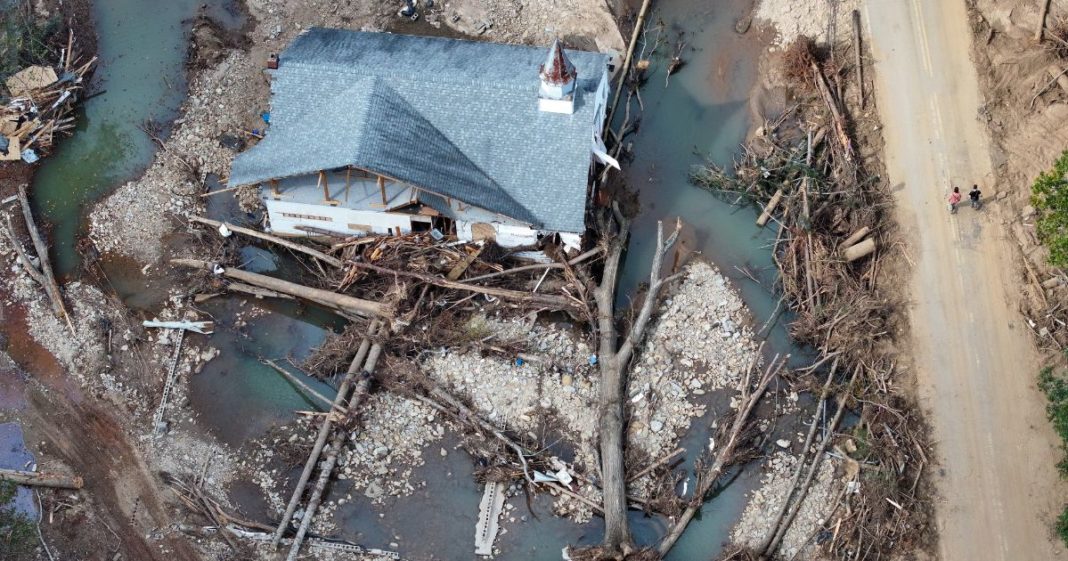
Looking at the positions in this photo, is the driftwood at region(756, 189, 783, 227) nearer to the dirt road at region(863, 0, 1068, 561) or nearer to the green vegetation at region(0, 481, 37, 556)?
the dirt road at region(863, 0, 1068, 561)

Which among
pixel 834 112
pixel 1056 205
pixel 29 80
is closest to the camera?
pixel 1056 205

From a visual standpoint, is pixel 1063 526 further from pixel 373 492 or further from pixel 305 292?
pixel 305 292

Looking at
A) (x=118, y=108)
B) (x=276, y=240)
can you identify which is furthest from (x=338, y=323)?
(x=118, y=108)

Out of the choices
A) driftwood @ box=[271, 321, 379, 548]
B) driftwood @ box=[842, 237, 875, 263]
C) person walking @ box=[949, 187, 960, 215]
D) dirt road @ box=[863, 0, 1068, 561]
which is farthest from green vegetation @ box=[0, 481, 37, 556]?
person walking @ box=[949, 187, 960, 215]

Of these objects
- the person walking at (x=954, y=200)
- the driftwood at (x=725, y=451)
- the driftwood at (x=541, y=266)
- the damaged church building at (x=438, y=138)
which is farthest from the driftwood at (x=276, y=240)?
the person walking at (x=954, y=200)

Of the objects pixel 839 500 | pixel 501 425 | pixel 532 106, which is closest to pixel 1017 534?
pixel 839 500

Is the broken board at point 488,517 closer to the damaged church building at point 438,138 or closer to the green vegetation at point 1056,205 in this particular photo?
the damaged church building at point 438,138

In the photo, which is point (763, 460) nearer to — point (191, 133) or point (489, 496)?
point (489, 496)
